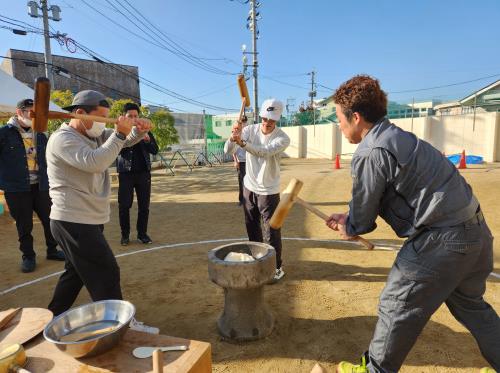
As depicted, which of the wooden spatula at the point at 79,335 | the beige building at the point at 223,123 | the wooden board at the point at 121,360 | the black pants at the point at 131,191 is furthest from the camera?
the beige building at the point at 223,123

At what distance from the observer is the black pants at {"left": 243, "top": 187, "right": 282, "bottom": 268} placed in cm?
379

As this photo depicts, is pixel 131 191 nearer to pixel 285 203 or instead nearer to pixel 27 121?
pixel 27 121

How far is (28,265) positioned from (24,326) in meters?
3.43

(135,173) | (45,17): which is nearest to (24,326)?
(135,173)

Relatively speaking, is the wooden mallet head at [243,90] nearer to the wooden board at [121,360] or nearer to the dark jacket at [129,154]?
the dark jacket at [129,154]

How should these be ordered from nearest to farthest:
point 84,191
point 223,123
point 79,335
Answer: point 79,335
point 84,191
point 223,123

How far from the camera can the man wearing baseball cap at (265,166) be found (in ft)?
12.3

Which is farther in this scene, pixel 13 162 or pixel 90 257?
pixel 13 162

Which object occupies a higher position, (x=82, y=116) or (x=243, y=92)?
(x=243, y=92)

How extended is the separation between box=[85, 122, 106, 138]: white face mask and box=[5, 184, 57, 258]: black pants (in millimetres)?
2634

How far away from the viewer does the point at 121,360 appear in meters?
1.54

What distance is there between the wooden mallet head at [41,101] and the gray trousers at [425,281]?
101 inches

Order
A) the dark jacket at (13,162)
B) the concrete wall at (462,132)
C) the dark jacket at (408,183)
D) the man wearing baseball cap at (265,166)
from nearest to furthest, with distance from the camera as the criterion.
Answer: the dark jacket at (408,183) < the man wearing baseball cap at (265,166) < the dark jacket at (13,162) < the concrete wall at (462,132)

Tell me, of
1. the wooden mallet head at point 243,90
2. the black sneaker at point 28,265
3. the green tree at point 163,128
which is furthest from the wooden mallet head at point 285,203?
the green tree at point 163,128
